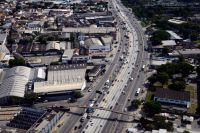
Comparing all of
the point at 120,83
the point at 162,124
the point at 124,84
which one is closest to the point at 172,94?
the point at 162,124

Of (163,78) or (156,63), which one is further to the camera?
(156,63)

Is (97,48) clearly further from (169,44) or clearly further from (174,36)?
(174,36)

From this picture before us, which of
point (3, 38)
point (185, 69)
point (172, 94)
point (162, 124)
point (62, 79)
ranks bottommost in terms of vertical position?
point (162, 124)

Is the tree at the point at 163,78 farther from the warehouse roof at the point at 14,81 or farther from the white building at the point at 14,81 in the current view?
the warehouse roof at the point at 14,81

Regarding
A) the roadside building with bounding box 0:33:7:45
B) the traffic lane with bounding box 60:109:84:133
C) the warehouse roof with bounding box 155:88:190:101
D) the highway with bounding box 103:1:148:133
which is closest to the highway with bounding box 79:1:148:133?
the highway with bounding box 103:1:148:133

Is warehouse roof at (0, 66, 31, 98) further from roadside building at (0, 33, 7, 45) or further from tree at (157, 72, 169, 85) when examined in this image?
tree at (157, 72, 169, 85)

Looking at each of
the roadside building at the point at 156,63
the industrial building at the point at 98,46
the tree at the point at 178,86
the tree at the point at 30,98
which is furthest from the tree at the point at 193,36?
the tree at the point at 30,98

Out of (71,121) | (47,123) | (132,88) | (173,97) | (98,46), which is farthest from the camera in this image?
(98,46)

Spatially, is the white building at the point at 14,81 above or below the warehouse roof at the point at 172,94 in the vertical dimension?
above
